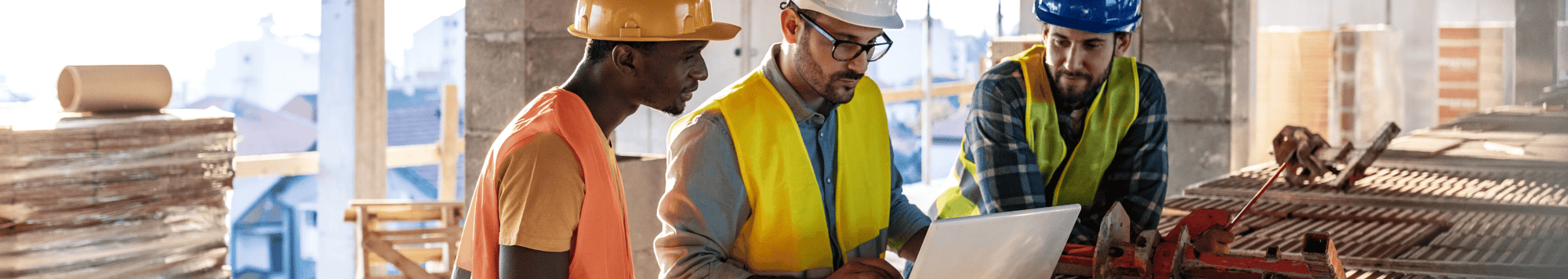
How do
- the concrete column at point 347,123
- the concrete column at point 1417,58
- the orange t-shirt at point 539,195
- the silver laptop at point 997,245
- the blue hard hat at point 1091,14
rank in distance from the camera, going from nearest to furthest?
the orange t-shirt at point 539,195, the silver laptop at point 997,245, the blue hard hat at point 1091,14, the concrete column at point 347,123, the concrete column at point 1417,58

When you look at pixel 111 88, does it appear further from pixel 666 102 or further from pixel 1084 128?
pixel 1084 128

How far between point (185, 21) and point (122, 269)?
3702mm

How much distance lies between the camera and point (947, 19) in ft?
56.9

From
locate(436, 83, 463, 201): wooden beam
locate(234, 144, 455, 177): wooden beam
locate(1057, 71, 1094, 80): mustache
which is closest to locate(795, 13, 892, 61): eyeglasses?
locate(1057, 71, 1094, 80): mustache

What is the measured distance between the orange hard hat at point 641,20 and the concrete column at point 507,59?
3276mm

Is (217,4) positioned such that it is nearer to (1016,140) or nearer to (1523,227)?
(1016,140)

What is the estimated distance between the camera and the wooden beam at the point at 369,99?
6.23 meters

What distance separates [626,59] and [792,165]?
1.38ft

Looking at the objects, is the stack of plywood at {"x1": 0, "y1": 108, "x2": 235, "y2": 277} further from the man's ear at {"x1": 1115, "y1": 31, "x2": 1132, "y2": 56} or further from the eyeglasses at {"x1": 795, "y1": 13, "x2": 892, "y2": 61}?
the man's ear at {"x1": 1115, "y1": 31, "x2": 1132, "y2": 56}

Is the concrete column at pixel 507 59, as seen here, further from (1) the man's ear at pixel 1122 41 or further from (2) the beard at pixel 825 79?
(2) the beard at pixel 825 79

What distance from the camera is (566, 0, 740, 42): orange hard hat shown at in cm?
201

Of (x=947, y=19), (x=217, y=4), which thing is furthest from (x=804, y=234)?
(x=947, y=19)

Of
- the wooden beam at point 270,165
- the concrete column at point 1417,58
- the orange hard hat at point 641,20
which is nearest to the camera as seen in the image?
the orange hard hat at point 641,20

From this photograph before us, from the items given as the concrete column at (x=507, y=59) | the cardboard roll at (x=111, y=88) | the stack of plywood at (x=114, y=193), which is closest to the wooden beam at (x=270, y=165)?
the concrete column at (x=507, y=59)
